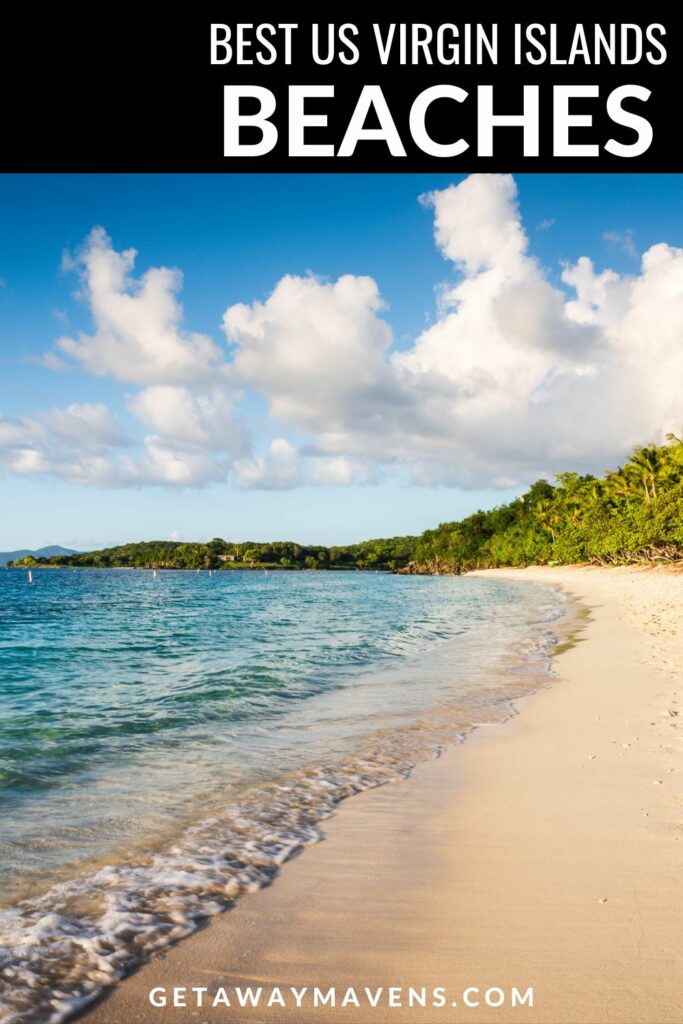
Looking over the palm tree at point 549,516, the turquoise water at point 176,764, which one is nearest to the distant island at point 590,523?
the palm tree at point 549,516

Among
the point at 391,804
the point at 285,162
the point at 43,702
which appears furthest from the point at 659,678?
the point at 43,702

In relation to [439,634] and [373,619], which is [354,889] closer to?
[439,634]

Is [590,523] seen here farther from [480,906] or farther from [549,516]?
[480,906]

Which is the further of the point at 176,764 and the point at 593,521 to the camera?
the point at 593,521

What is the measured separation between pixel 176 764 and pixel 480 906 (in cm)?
459

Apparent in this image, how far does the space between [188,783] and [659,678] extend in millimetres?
8343

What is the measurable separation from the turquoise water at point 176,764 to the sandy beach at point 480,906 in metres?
0.39

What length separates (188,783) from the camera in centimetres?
679

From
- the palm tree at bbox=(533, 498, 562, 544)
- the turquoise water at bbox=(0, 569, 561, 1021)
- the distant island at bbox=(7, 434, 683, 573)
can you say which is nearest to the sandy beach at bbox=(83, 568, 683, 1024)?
the turquoise water at bbox=(0, 569, 561, 1021)

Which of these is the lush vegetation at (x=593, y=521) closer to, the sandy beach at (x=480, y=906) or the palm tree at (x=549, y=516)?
the palm tree at (x=549, y=516)

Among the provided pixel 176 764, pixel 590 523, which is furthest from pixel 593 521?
pixel 176 764

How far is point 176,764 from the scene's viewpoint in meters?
7.56

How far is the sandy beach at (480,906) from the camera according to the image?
10.3 ft

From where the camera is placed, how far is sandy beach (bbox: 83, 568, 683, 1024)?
123 inches
